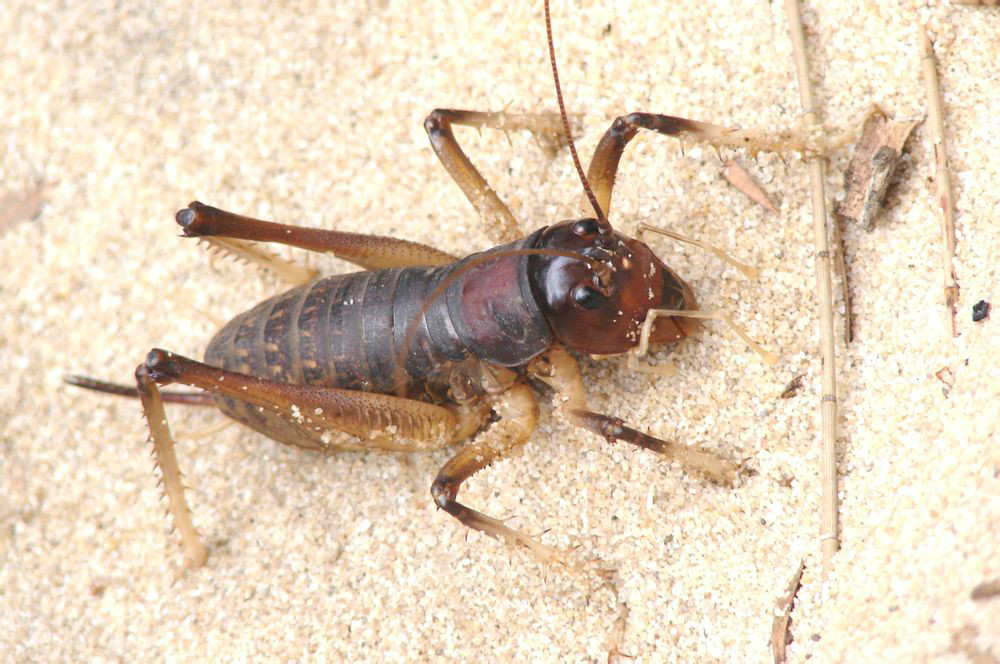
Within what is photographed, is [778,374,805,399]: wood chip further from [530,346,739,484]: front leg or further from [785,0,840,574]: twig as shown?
[530,346,739,484]: front leg

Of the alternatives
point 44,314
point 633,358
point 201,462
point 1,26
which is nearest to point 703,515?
point 633,358

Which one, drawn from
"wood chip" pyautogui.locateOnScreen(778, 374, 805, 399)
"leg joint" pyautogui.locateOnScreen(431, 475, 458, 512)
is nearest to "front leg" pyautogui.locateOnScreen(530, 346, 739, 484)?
"wood chip" pyautogui.locateOnScreen(778, 374, 805, 399)

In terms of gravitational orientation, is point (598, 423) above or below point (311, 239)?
below

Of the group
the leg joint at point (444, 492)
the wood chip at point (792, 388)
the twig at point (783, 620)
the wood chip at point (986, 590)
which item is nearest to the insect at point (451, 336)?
the leg joint at point (444, 492)

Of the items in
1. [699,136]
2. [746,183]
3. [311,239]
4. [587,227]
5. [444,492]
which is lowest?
[444,492]

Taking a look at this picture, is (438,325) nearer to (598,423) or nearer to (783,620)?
(598,423)

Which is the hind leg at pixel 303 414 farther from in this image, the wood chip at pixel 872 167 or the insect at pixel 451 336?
the wood chip at pixel 872 167

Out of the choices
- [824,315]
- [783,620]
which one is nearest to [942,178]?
[824,315]

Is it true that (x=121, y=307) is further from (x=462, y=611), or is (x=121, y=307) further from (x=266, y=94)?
(x=462, y=611)
